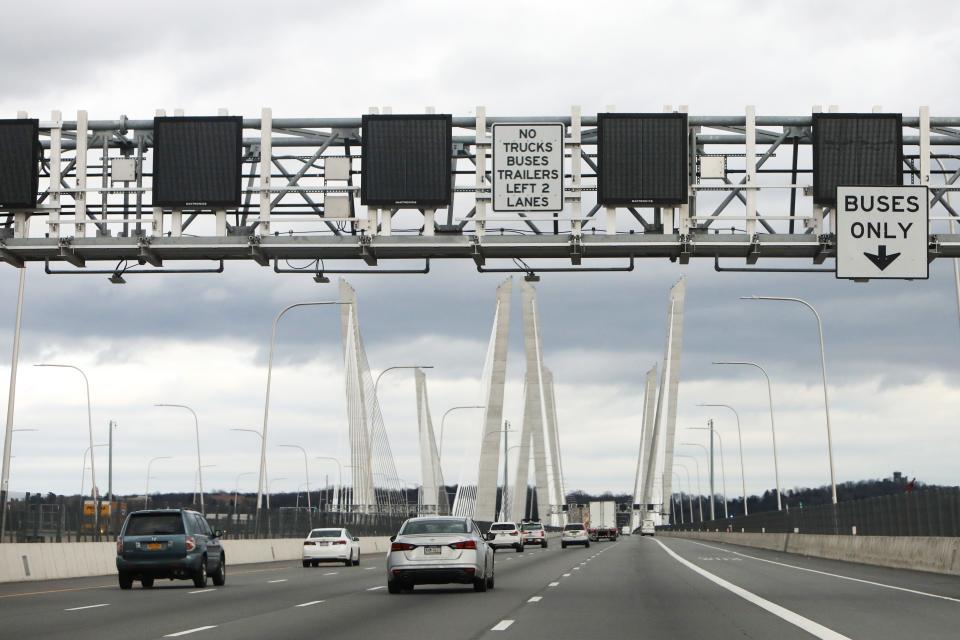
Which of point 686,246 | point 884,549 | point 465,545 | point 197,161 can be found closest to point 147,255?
point 197,161

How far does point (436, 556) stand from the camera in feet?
87.9

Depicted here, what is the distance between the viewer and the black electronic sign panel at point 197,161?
26.4 m

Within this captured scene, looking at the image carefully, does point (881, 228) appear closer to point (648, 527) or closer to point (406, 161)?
point (406, 161)

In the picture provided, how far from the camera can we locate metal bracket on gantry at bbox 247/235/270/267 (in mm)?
26453

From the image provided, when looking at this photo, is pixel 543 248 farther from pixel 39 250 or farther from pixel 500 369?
pixel 500 369

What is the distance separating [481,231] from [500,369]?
2136 inches

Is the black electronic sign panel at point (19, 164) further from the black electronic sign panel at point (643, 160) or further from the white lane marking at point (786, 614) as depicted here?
the white lane marking at point (786, 614)

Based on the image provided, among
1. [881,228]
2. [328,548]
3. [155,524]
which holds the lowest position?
[328,548]

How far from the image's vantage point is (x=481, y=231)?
26.2m

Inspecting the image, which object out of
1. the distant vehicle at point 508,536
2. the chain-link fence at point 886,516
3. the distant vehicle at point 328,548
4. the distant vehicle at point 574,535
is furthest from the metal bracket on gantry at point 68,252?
the distant vehicle at point 574,535

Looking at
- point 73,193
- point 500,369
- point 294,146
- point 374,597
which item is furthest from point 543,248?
point 500,369

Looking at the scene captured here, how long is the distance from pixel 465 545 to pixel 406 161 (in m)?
7.05

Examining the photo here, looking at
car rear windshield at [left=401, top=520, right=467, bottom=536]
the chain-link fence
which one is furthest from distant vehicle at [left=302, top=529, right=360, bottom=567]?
car rear windshield at [left=401, top=520, right=467, bottom=536]

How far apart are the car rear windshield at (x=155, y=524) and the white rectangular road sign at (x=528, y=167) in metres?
10.5
